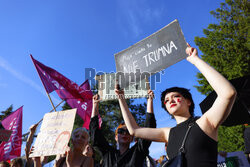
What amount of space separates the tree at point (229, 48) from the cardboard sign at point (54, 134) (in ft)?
32.3

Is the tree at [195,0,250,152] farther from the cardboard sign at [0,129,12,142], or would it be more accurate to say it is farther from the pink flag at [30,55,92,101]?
the cardboard sign at [0,129,12,142]

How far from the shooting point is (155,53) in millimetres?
2986

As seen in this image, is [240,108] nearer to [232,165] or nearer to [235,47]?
[232,165]

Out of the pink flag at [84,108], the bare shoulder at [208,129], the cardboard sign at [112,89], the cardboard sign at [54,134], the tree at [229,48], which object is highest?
the tree at [229,48]

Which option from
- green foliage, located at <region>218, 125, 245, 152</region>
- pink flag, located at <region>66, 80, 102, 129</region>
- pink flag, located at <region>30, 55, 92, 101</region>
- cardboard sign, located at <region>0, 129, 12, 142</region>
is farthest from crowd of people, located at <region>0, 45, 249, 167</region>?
green foliage, located at <region>218, 125, 245, 152</region>

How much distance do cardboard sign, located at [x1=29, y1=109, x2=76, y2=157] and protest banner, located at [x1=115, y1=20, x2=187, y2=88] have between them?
170 cm

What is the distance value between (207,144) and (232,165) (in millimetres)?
5245

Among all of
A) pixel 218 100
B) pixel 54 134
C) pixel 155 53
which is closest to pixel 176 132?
pixel 218 100

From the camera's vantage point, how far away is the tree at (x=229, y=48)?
10.8m

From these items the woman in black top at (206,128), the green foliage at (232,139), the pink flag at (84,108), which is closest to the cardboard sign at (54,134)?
the pink flag at (84,108)

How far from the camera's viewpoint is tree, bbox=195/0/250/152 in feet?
35.6

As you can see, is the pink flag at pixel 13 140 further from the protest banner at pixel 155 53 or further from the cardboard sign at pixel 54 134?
the protest banner at pixel 155 53

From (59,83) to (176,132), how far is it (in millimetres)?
5673

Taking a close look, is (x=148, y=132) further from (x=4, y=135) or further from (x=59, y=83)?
(x=59, y=83)
